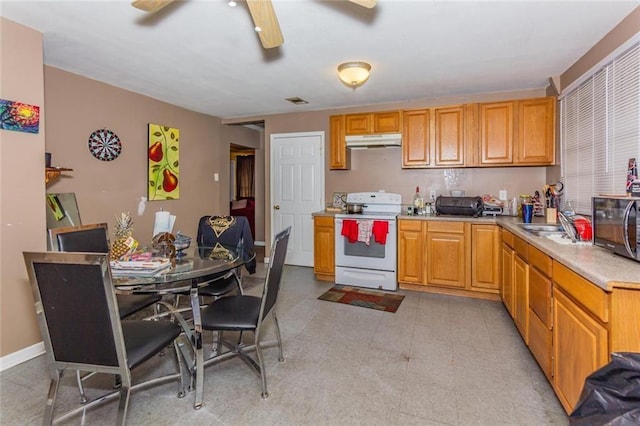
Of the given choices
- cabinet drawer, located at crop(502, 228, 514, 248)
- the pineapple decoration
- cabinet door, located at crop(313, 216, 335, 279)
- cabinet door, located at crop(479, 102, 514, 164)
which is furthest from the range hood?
the pineapple decoration

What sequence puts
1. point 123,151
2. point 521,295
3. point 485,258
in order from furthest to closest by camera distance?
point 123,151 < point 485,258 < point 521,295

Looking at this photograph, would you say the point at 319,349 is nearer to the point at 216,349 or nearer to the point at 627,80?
the point at 216,349

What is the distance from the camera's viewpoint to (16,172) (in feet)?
7.56

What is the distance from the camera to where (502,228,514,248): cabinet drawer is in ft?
9.47

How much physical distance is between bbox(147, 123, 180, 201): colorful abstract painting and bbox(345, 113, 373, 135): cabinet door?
2.33 metres

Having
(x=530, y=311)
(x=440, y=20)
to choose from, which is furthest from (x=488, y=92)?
(x=530, y=311)

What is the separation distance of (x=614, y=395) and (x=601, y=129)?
2296 mm

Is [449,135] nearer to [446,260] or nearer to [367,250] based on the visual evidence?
[446,260]

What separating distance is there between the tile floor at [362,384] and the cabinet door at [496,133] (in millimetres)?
1881

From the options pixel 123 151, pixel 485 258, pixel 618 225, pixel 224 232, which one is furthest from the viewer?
pixel 123 151

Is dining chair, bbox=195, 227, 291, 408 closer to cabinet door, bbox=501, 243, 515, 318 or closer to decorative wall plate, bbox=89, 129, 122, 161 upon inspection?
cabinet door, bbox=501, 243, 515, 318

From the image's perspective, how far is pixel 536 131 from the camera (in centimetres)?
363

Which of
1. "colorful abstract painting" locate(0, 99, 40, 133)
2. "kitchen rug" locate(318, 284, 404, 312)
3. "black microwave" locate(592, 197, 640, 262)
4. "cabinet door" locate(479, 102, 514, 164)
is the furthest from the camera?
"cabinet door" locate(479, 102, 514, 164)

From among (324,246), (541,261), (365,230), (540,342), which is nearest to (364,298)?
(365,230)
